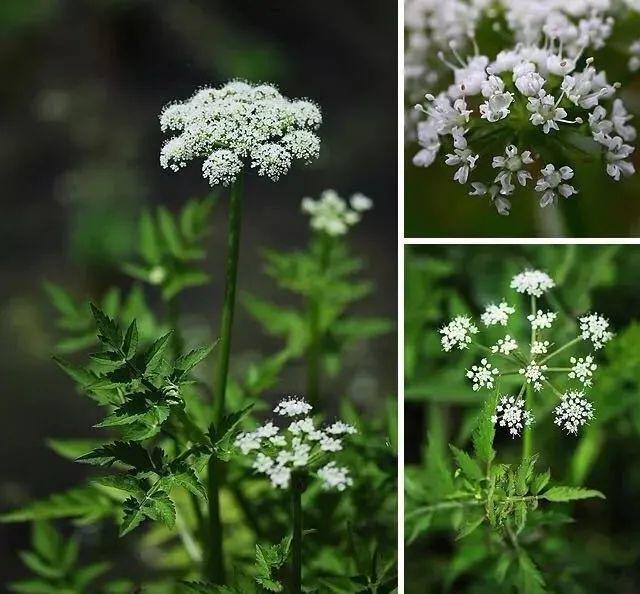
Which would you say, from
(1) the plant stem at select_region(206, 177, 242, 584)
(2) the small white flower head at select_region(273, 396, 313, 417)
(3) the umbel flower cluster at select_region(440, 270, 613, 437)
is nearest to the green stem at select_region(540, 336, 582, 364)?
(3) the umbel flower cluster at select_region(440, 270, 613, 437)

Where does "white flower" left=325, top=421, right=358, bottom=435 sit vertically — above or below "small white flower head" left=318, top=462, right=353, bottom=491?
above

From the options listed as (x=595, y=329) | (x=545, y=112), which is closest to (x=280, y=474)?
(x=595, y=329)

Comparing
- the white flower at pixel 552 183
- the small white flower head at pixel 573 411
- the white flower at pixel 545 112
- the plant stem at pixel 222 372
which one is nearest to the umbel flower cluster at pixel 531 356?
the small white flower head at pixel 573 411

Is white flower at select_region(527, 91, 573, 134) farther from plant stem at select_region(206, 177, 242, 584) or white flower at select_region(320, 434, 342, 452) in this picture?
white flower at select_region(320, 434, 342, 452)

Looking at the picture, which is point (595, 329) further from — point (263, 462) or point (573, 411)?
point (263, 462)

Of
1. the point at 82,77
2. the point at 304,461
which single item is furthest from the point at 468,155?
the point at 82,77
